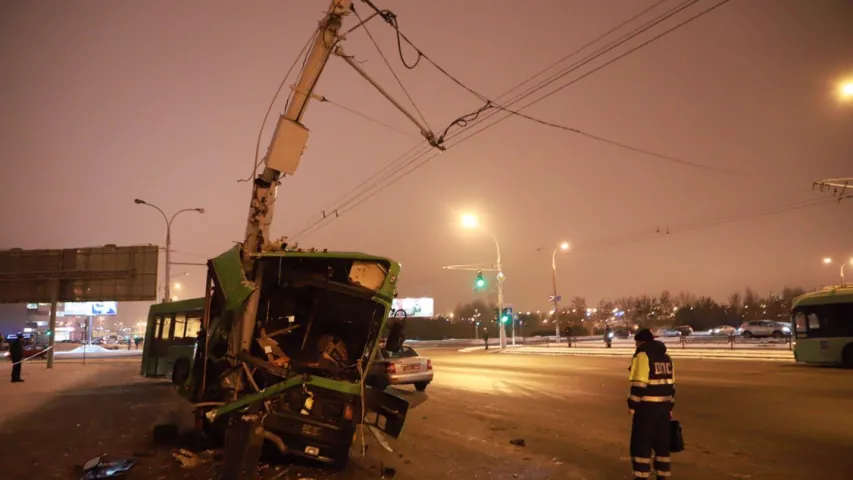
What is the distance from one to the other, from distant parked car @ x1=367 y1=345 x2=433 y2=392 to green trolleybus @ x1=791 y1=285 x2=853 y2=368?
51.5 feet

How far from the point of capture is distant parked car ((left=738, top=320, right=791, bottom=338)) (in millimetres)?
45506

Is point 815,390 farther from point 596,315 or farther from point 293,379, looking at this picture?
point 596,315

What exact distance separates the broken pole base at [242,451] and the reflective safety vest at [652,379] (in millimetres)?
4425

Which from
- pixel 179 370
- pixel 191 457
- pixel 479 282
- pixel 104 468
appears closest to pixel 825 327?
pixel 479 282

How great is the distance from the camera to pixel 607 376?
1906cm

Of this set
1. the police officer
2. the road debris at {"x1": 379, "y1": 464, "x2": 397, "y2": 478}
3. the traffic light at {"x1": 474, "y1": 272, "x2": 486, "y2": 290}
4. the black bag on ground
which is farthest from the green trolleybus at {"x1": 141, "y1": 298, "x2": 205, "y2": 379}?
the traffic light at {"x1": 474, "y1": 272, "x2": 486, "y2": 290}

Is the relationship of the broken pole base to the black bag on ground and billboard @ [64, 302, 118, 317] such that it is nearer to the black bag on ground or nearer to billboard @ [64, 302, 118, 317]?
the black bag on ground

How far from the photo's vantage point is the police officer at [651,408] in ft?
19.1

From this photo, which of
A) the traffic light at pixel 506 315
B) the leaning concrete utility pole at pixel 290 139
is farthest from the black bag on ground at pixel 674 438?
the traffic light at pixel 506 315

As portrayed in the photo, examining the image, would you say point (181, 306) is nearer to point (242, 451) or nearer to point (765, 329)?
point (242, 451)

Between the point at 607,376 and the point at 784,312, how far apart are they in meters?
91.5

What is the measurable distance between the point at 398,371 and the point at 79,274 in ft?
74.6

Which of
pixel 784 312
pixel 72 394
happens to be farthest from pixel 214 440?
pixel 784 312

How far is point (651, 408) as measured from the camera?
19.1 feet
